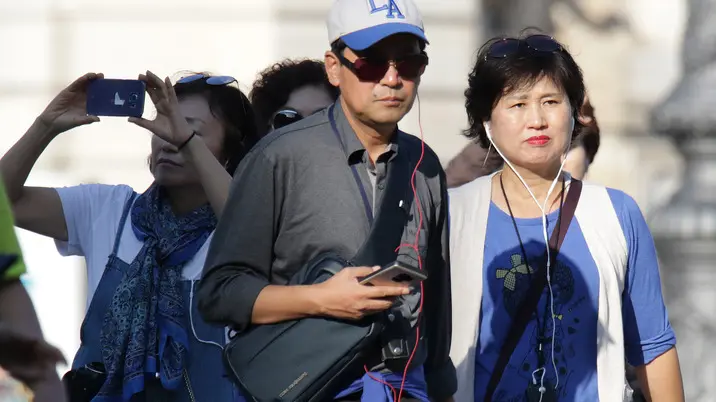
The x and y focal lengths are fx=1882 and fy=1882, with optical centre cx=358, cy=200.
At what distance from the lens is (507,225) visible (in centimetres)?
568

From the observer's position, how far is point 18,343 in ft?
12.2

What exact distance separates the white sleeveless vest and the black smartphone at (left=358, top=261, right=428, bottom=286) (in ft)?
3.45

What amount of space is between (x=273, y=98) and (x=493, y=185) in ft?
4.05

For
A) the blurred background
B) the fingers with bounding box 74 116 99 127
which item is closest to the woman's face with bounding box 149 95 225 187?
the fingers with bounding box 74 116 99 127

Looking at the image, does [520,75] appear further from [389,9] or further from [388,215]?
[388,215]

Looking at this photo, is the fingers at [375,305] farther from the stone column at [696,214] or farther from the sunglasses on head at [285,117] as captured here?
the stone column at [696,214]

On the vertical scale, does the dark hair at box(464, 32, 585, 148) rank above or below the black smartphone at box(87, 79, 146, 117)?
above

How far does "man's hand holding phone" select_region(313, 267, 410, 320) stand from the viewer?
4.46 metres

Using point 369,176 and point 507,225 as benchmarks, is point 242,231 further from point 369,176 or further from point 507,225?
point 507,225

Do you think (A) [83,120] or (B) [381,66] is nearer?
(B) [381,66]

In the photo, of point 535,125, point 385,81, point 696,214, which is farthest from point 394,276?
point 696,214

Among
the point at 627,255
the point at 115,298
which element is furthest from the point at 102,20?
the point at 627,255

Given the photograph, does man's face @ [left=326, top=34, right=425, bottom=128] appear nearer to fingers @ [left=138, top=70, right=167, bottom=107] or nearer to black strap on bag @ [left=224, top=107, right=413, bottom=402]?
black strap on bag @ [left=224, top=107, right=413, bottom=402]

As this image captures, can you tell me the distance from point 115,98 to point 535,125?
1.35 meters
